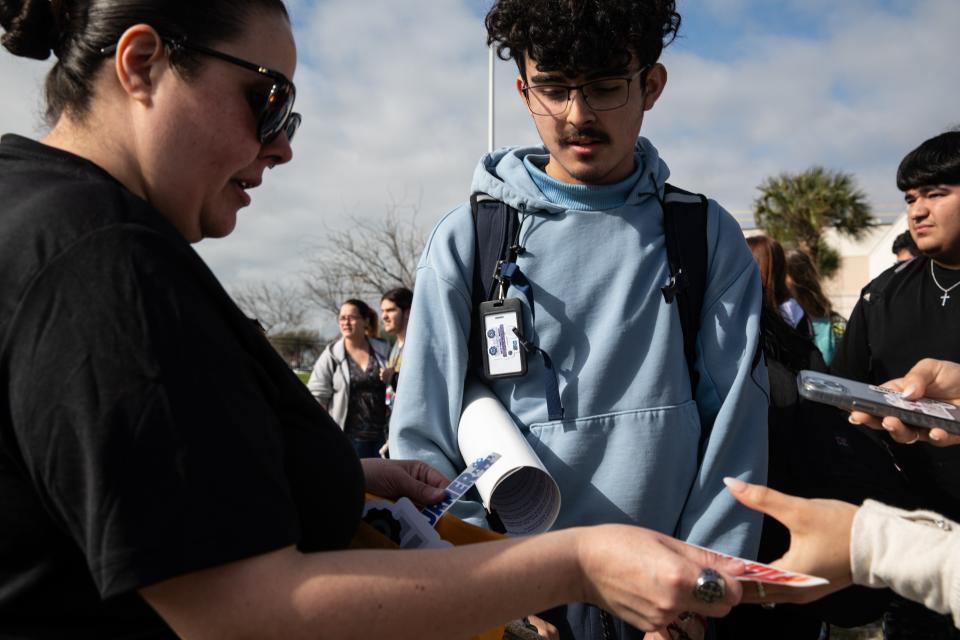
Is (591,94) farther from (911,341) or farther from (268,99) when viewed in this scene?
(911,341)

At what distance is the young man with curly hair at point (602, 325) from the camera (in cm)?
208

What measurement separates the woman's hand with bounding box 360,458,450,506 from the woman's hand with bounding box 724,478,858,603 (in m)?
0.69

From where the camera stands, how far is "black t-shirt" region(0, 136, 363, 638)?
0.91m

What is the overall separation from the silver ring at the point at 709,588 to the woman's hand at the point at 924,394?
930 millimetres

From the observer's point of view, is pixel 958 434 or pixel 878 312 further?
pixel 878 312

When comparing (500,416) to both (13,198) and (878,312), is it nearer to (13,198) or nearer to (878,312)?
(13,198)

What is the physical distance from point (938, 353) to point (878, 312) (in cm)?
36

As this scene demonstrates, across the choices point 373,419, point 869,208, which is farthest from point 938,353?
point 869,208

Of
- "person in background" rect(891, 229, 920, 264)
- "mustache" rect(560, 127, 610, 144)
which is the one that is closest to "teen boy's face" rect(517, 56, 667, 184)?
"mustache" rect(560, 127, 610, 144)

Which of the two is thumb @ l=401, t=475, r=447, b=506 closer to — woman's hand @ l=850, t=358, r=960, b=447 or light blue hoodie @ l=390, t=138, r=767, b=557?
light blue hoodie @ l=390, t=138, r=767, b=557

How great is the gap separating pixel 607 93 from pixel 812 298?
3.90 metres

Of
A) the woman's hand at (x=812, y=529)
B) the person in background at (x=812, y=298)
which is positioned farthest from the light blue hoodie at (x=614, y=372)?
the person in background at (x=812, y=298)

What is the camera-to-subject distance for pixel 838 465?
2.49 metres

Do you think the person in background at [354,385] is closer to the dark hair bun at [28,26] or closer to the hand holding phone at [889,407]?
the hand holding phone at [889,407]
